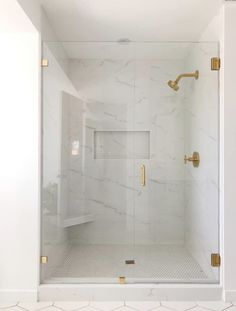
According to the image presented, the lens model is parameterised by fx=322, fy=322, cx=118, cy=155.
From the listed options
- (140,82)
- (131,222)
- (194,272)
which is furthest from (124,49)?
(194,272)

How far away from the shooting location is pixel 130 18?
2.77 metres

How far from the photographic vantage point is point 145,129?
2.76 m

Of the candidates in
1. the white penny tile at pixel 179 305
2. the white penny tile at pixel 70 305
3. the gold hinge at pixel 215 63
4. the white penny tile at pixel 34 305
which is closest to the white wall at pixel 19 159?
the white penny tile at pixel 34 305

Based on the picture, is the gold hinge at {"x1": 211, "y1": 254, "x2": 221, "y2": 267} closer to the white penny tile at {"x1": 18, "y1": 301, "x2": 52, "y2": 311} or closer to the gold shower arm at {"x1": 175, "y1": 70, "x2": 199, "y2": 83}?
the white penny tile at {"x1": 18, "y1": 301, "x2": 52, "y2": 311}

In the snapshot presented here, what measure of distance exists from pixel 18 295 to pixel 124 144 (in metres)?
1.47

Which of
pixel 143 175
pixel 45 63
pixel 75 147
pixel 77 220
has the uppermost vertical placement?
pixel 45 63

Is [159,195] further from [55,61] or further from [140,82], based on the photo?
[55,61]

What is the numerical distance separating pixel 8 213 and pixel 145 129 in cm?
132

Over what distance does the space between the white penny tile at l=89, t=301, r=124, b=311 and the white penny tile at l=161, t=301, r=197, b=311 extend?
0.34m

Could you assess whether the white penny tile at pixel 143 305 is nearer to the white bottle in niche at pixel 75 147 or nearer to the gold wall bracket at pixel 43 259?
the gold wall bracket at pixel 43 259

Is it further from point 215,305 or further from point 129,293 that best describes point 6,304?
point 215,305
